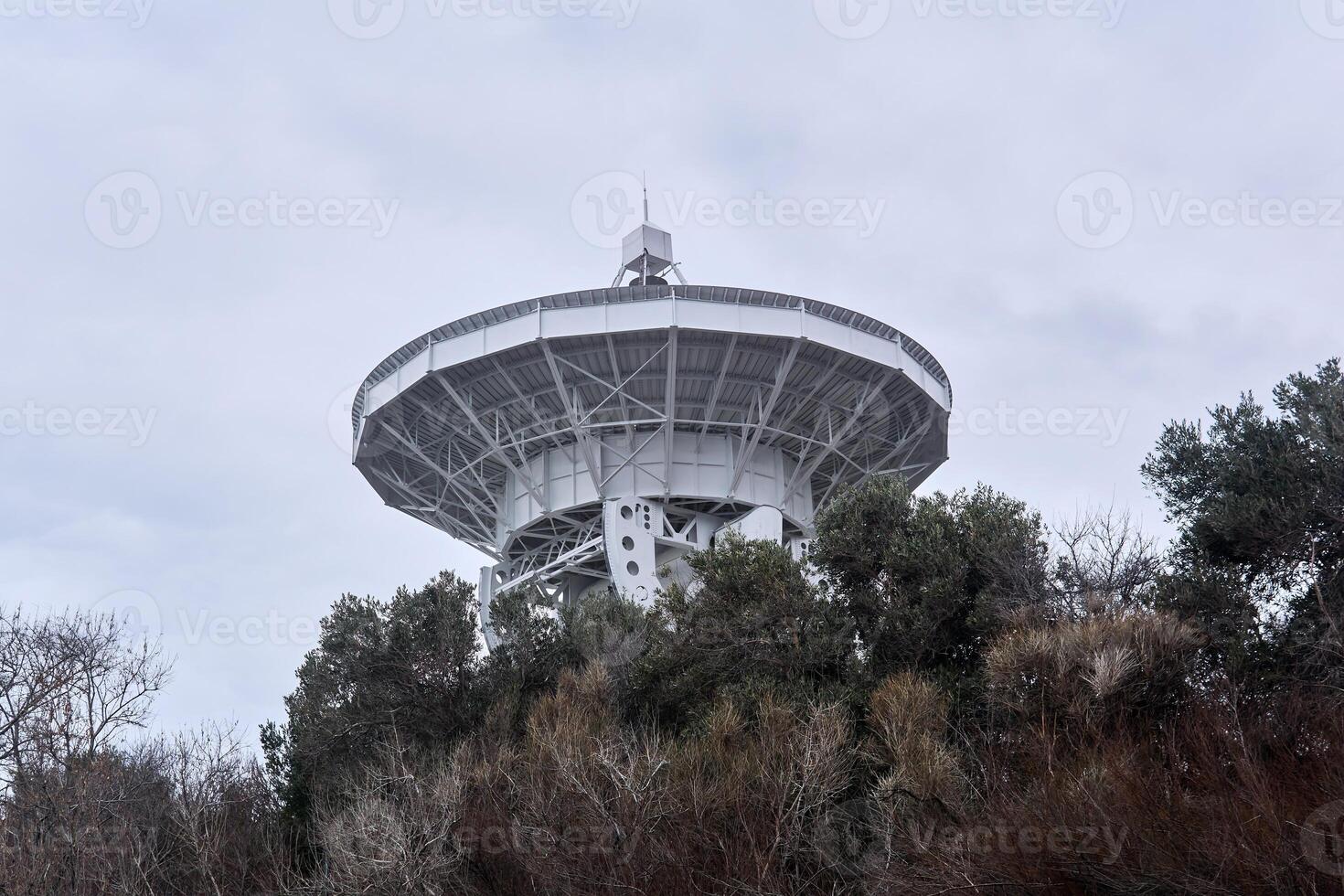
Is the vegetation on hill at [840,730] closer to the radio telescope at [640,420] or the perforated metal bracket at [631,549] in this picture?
the perforated metal bracket at [631,549]

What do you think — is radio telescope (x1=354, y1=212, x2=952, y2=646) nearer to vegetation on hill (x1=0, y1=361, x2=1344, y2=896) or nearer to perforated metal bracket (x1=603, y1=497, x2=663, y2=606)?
perforated metal bracket (x1=603, y1=497, x2=663, y2=606)

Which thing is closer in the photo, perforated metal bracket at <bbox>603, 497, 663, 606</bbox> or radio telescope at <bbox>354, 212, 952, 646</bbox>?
radio telescope at <bbox>354, 212, 952, 646</bbox>

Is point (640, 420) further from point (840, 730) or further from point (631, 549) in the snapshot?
point (840, 730)

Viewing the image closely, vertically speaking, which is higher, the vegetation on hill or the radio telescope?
the radio telescope

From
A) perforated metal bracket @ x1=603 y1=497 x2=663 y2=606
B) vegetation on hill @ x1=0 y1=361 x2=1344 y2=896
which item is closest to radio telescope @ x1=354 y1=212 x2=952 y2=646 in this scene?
perforated metal bracket @ x1=603 y1=497 x2=663 y2=606

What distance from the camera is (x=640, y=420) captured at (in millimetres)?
33906

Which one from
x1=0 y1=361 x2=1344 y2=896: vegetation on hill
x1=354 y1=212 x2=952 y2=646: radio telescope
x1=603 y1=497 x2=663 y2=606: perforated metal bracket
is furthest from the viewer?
x1=603 y1=497 x2=663 y2=606: perforated metal bracket

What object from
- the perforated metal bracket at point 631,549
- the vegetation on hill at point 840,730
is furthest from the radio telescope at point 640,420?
the vegetation on hill at point 840,730

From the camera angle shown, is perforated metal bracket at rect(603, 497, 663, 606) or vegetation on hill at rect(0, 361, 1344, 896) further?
perforated metal bracket at rect(603, 497, 663, 606)

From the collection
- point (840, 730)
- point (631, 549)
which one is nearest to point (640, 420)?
point (631, 549)

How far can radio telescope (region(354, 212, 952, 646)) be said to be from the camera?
31.8m

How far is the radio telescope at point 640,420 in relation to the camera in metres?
31.8

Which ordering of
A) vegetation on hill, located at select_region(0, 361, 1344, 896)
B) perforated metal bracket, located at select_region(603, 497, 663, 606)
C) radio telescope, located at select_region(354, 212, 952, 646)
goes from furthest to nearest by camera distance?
perforated metal bracket, located at select_region(603, 497, 663, 606) → radio telescope, located at select_region(354, 212, 952, 646) → vegetation on hill, located at select_region(0, 361, 1344, 896)

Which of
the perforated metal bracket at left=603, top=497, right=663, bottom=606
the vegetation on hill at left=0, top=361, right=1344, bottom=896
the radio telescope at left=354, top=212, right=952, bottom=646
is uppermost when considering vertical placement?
the radio telescope at left=354, top=212, right=952, bottom=646
